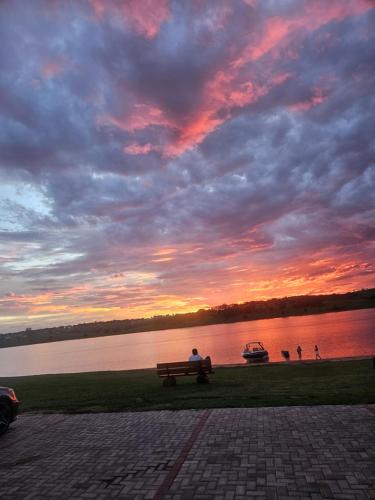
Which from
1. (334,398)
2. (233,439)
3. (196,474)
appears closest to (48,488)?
(196,474)

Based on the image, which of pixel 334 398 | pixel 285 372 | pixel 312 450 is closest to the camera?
pixel 312 450

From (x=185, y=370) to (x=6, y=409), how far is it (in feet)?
24.3

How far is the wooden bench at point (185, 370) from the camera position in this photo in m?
15.6

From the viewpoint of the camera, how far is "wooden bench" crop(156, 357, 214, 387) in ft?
51.2

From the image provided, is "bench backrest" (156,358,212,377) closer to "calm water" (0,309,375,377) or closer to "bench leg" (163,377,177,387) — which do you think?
"bench leg" (163,377,177,387)

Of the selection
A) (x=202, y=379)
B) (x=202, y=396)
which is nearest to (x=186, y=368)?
(x=202, y=379)

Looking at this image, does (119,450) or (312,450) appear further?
(119,450)

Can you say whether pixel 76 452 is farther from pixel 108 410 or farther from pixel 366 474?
pixel 366 474

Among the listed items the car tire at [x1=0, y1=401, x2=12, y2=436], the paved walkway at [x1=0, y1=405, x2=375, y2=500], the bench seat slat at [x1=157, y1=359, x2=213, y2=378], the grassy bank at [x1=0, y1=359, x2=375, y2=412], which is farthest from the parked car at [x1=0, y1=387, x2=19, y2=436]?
the bench seat slat at [x1=157, y1=359, x2=213, y2=378]

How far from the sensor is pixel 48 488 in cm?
624

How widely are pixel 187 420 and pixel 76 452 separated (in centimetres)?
253

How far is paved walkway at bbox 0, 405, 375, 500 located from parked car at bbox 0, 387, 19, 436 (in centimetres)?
26

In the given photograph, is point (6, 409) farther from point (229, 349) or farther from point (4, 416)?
point (229, 349)

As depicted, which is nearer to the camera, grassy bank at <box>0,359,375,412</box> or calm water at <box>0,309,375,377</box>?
grassy bank at <box>0,359,375,412</box>
